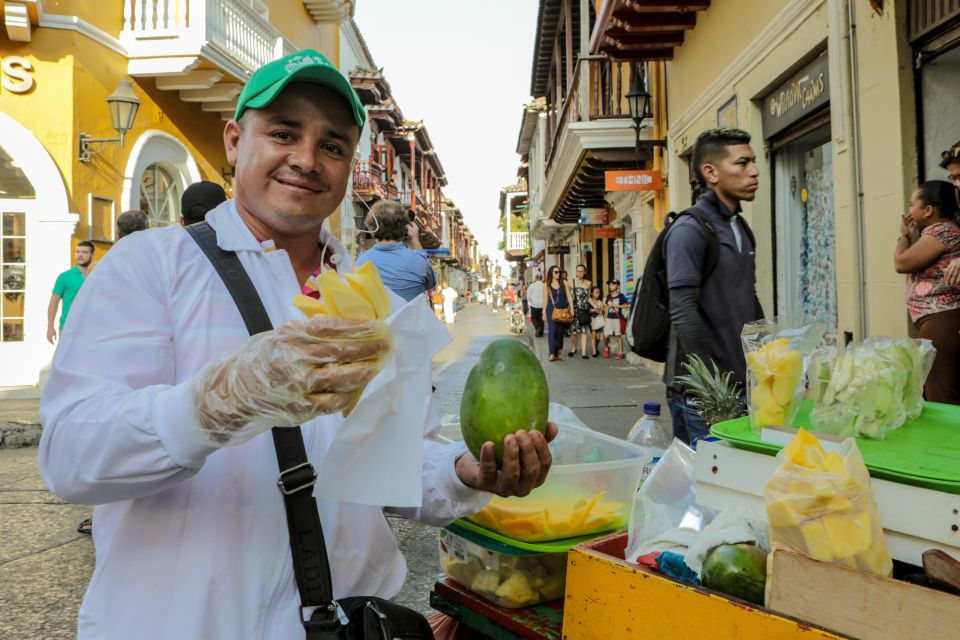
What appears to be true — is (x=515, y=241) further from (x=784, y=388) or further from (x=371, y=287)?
(x=371, y=287)

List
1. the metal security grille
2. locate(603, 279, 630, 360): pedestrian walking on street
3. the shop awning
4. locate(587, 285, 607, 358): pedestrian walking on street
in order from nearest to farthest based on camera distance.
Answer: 1. the metal security grille
2. the shop awning
3. locate(603, 279, 630, 360): pedestrian walking on street
4. locate(587, 285, 607, 358): pedestrian walking on street

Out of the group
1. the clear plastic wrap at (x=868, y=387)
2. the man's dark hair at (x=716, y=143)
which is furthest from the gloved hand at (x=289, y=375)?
the man's dark hair at (x=716, y=143)

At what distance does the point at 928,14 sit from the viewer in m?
4.36

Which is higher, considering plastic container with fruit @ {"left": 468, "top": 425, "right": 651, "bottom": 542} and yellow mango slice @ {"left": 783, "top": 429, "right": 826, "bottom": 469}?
yellow mango slice @ {"left": 783, "top": 429, "right": 826, "bottom": 469}

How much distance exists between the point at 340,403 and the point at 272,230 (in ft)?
2.16

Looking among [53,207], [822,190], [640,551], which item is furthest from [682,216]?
[53,207]

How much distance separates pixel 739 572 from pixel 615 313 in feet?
44.1

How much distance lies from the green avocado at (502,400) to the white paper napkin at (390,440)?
18 cm

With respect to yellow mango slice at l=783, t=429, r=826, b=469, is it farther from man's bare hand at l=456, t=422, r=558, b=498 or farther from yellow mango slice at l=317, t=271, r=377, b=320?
yellow mango slice at l=317, t=271, r=377, b=320

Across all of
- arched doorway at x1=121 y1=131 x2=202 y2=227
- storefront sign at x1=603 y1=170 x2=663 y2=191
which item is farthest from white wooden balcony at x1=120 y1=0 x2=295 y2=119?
storefront sign at x1=603 y1=170 x2=663 y2=191

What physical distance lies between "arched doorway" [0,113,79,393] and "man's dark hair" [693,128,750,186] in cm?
954

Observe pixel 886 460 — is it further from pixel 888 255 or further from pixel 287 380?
pixel 888 255

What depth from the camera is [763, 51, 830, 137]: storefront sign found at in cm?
583

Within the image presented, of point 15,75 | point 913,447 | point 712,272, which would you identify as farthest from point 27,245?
point 913,447
